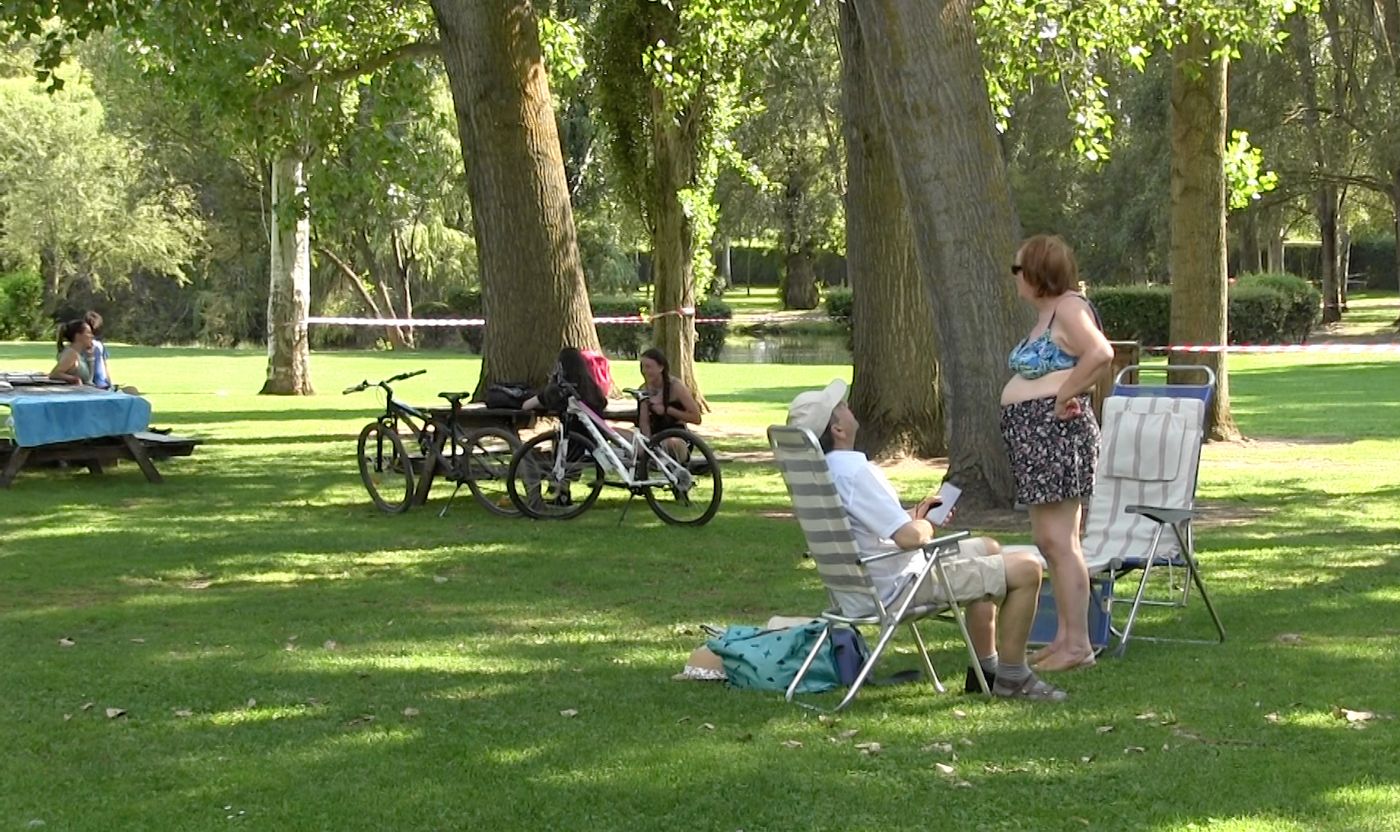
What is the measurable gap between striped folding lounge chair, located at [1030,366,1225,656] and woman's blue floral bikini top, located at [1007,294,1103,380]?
0.94 metres

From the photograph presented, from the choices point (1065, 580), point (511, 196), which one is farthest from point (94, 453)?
point (1065, 580)

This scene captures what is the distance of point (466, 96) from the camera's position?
54.2 feet

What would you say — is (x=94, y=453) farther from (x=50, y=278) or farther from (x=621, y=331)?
(x=50, y=278)

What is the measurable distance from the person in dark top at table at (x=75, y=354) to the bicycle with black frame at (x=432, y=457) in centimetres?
509

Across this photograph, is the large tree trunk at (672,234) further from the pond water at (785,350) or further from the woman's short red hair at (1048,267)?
the pond water at (785,350)

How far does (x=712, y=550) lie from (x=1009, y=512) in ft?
6.77

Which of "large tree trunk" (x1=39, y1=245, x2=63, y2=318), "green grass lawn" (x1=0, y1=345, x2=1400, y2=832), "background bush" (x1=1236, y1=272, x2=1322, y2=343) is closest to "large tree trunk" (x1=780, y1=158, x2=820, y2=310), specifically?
"background bush" (x1=1236, y1=272, x2=1322, y2=343)

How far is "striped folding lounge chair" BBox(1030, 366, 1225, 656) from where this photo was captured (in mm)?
7949

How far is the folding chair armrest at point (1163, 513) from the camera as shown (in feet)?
25.4

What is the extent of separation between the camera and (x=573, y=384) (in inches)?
504

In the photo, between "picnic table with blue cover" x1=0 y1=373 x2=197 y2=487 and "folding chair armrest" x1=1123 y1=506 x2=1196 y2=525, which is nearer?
"folding chair armrest" x1=1123 y1=506 x2=1196 y2=525

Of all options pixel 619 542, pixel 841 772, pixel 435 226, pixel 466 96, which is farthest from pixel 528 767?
pixel 435 226

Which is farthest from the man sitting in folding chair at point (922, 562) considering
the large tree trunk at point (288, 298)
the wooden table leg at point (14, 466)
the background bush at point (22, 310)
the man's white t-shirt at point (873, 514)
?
the background bush at point (22, 310)

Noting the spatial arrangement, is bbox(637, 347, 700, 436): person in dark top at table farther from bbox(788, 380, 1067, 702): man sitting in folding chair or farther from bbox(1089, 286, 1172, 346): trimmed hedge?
bbox(1089, 286, 1172, 346): trimmed hedge
